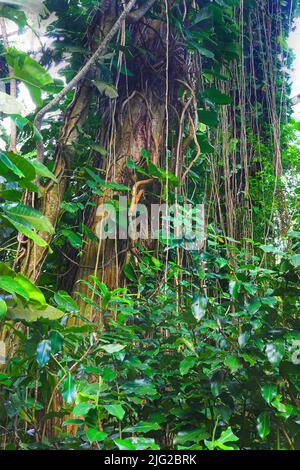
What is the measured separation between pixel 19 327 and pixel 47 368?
0.30 m

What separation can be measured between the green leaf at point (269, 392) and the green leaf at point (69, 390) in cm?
31

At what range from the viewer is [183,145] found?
1573 mm

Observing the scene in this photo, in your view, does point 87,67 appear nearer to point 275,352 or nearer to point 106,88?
point 106,88

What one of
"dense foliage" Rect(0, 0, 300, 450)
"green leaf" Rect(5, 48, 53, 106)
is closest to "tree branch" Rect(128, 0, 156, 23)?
"dense foliage" Rect(0, 0, 300, 450)

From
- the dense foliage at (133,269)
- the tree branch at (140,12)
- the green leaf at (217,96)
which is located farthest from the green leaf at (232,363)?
A: the tree branch at (140,12)

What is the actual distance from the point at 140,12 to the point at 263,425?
1348mm

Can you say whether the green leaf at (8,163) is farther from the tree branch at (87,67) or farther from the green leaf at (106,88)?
the green leaf at (106,88)

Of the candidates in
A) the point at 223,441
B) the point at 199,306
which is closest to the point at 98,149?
the point at 199,306

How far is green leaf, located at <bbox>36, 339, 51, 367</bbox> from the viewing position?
711 millimetres

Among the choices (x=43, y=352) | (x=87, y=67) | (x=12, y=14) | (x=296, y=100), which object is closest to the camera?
(x=43, y=352)

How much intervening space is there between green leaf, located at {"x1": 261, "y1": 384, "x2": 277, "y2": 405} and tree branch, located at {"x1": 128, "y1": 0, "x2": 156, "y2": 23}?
4.18ft

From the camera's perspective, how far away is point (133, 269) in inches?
52.7
